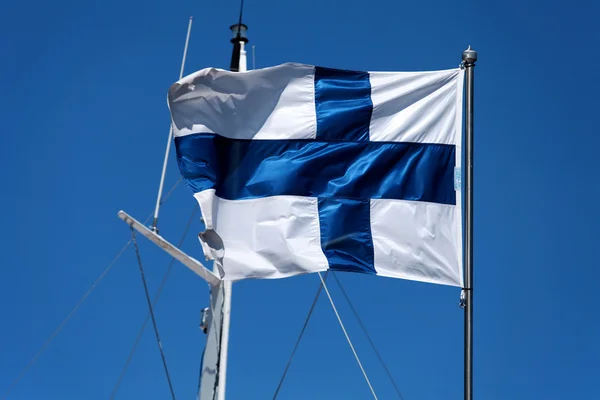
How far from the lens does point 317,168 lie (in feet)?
61.5

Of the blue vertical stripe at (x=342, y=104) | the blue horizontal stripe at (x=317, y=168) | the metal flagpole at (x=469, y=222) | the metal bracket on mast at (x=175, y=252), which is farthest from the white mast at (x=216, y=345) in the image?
the metal flagpole at (x=469, y=222)

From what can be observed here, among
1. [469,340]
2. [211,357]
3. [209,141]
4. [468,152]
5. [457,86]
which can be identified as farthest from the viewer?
[211,357]

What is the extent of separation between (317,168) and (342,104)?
1126 mm

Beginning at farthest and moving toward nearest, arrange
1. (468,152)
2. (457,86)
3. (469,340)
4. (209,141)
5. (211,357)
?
(211,357), (209,141), (457,86), (468,152), (469,340)

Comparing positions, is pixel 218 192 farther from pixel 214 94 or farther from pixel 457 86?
pixel 457 86

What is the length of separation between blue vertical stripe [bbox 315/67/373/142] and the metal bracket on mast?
3385mm

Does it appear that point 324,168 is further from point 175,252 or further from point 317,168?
point 175,252

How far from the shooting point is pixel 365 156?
18469mm

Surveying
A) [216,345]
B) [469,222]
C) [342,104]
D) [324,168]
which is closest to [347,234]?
[324,168]

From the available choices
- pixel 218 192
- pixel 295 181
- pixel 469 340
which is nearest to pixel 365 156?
pixel 295 181

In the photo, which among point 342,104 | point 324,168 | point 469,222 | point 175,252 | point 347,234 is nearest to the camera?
point 469,222

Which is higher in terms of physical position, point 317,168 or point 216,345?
point 317,168

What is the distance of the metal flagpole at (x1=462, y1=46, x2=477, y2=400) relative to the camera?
1470 cm

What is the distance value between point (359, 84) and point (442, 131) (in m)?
1.64
